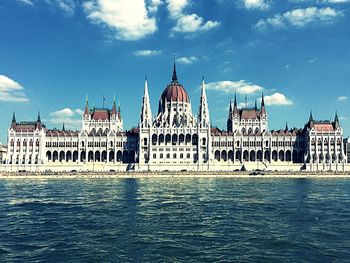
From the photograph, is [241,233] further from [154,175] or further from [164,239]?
[154,175]

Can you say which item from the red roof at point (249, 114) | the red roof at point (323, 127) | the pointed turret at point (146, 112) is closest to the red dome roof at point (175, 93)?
the pointed turret at point (146, 112)

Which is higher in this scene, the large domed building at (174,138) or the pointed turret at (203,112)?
Answer: the pointed turret at (203,112)

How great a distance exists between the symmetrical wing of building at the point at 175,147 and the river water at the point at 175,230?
77.9m

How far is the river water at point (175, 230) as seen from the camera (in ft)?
85.4

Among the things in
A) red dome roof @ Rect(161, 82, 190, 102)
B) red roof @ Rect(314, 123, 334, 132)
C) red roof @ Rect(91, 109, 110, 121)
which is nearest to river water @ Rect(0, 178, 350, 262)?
red roof @ Rect(314, 123, 334, 132)

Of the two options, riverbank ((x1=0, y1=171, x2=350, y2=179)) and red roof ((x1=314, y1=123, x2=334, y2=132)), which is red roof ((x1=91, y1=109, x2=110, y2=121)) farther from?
red roof ((x1=314, y1=123, x2=334, y2=132))

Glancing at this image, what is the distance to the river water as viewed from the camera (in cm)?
2603

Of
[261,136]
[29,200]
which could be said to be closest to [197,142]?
[261,136]

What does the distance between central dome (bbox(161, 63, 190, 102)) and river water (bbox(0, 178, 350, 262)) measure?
98389 millimetres

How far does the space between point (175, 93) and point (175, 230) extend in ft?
394

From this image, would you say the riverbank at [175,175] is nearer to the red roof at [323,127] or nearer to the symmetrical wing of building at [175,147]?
the symmetrical wing of building at [175,147]

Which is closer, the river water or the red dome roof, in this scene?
the river water

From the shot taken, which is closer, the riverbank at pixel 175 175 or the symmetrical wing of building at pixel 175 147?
the riverbank at pixel 175 175

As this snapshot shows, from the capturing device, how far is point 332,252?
26.5m
